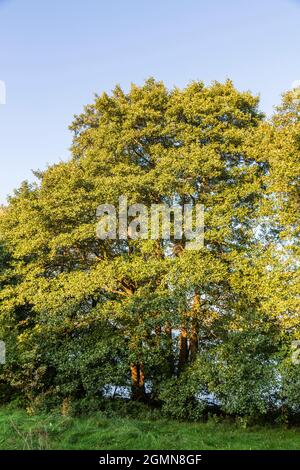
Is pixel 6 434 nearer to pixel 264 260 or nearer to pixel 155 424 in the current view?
pixel 155 424

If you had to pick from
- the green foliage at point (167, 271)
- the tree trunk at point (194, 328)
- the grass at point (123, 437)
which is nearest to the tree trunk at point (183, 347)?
the green foliage at point (167, 271)

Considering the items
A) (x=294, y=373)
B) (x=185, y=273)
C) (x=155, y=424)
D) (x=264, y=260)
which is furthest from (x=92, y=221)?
(x=294, y=373)

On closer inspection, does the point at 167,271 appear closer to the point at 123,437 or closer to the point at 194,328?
the point at 194,328

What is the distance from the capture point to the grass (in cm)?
1074

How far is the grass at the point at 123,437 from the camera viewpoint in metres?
10.7

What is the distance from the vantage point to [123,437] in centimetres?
1138

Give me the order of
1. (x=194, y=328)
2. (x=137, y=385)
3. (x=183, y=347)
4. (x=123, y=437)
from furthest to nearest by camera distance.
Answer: (x=137, y=385) < (x=183, y=347) < (x=194, y=328) < (x=123, y=437)

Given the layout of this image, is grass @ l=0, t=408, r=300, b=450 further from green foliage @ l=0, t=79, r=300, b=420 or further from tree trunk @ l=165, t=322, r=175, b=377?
tree trunk @ l=165, t=322, r=175, b=377
